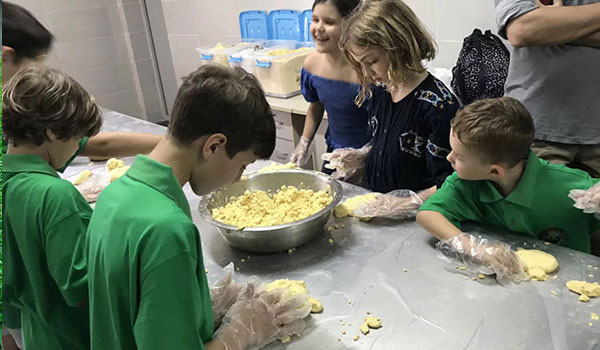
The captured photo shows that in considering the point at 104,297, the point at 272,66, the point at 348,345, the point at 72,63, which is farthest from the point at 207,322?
the point at 72,63

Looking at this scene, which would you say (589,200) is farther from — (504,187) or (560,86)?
(560,86)

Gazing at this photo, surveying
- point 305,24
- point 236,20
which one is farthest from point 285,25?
point 236,20

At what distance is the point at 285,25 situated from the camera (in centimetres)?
373

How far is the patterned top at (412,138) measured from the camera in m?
1.63

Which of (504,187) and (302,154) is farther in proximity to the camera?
(302,154)

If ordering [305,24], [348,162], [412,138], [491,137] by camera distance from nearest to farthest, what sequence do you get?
1. [491,137]
2. [412,138]
3. [348,162]
4. [305,24]

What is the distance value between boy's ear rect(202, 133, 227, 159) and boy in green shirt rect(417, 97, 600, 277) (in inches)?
28.6

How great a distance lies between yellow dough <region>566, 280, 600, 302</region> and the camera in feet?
3.50

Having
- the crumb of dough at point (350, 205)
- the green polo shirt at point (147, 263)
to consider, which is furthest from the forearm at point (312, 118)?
the green polo shirt at point (147, 263)

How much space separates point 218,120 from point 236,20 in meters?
3.46

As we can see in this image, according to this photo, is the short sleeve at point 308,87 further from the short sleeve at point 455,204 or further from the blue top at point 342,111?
the short sleeve at point 455,204

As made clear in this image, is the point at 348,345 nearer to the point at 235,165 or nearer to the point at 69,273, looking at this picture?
the point at 235,165

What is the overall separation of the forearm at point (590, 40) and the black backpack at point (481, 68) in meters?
0.66

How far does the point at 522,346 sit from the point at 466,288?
216 mm
